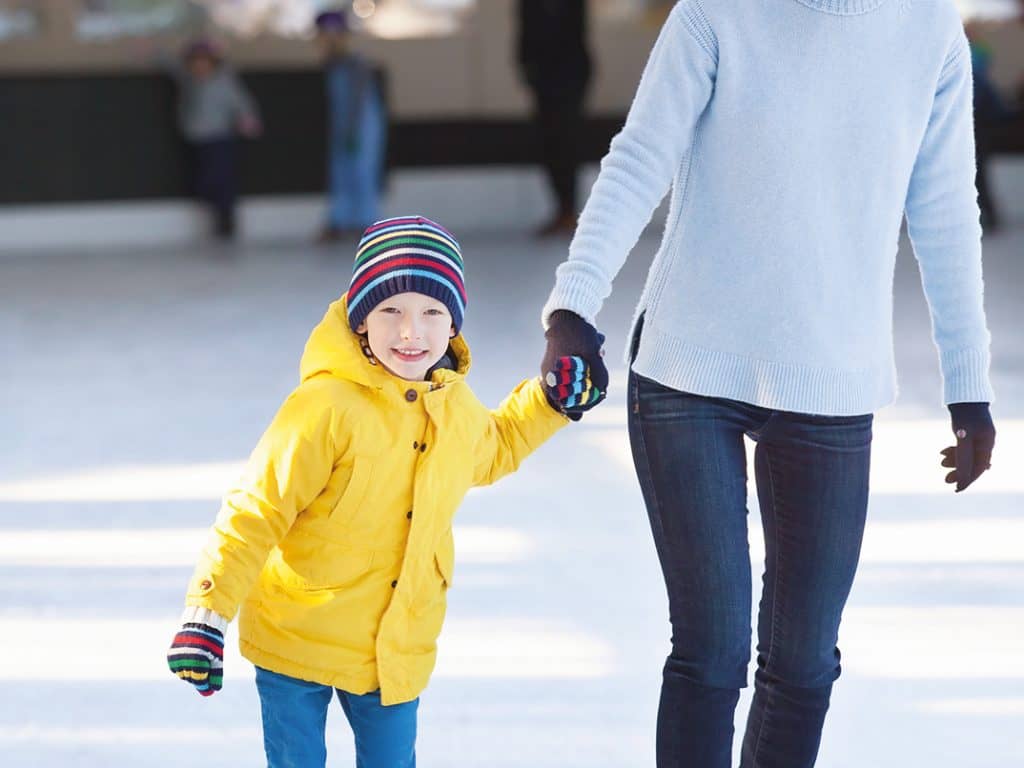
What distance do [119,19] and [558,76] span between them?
326 cm

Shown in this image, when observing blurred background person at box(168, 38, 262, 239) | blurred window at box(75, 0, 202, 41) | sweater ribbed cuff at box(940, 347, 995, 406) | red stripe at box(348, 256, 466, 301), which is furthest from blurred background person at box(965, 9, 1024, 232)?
red stripe at box(348, 256, 466, 301)

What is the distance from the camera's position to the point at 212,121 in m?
9.02

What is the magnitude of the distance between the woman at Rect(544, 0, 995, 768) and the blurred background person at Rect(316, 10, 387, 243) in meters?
7.45

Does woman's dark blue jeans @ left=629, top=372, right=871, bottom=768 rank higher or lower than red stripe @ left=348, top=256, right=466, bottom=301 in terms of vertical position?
lower

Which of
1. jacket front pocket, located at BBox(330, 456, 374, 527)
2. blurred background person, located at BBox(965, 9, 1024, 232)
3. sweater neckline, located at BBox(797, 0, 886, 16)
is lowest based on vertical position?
jacket front pocket, located at BBox(330, 456, 374, 527)

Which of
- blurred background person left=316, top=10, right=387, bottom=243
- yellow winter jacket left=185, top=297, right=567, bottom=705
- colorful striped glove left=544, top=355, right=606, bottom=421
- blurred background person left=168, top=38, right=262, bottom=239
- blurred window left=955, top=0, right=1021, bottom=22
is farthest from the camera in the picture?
blurred window left=955, top=0, right=1021, bottom=22

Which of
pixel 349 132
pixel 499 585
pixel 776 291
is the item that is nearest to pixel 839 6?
pixel 776 291

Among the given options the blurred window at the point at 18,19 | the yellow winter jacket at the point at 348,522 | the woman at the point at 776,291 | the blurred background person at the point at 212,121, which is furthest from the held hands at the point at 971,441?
the blurred window at the point at 18,19

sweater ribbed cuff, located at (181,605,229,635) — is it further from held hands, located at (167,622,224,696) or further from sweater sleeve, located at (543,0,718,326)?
sweater sleeve, located at (543,0,718,326)

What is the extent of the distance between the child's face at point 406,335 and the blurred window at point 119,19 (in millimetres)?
8924

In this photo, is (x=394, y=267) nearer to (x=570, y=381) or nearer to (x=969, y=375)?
(x=570, y=381)

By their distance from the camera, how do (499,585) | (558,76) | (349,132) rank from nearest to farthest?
(499,585), (558,76), (349,132)

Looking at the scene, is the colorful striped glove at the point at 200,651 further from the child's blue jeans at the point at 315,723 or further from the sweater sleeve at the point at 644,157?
the sweater sleeve at the point at 644,157

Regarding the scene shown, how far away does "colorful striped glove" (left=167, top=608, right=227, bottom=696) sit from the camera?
5.00ft
